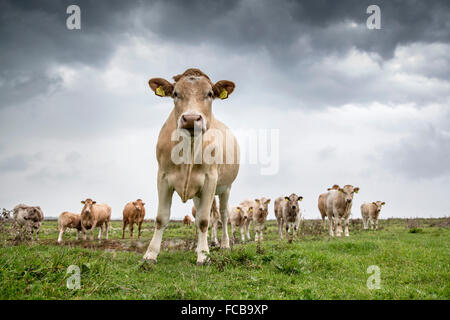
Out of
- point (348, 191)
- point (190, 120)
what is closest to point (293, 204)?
point (348, 191)

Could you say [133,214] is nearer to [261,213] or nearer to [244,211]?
[244,211]

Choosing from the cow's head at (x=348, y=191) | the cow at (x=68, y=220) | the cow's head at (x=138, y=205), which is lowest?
the cow at (x=68, y=220)

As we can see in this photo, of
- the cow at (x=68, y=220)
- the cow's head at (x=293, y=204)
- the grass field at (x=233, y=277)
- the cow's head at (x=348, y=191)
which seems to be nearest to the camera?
the grass field at (x=233, y=277)

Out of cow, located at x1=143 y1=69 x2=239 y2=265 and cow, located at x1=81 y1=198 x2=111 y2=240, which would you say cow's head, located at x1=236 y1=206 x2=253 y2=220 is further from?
cow, located at x1=143 y1=69 x2=239 y2=265

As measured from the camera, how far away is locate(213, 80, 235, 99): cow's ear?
743 centimetres

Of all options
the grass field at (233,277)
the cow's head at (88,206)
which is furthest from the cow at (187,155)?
the cow's head at (88,206)

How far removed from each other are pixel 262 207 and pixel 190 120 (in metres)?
14.2

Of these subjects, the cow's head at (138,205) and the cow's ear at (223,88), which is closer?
the cow's ear at (223,88)

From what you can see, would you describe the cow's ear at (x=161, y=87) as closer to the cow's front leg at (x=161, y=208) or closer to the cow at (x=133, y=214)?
the cow's front leg at (x=161, y=208)

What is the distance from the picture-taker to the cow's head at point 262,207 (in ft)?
63.9

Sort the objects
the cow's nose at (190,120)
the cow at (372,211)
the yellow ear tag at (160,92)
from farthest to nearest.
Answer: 1. the cow at (372,211)
2. the yellow ear tag at (160,92)
3. the cow's nose at (190,120)

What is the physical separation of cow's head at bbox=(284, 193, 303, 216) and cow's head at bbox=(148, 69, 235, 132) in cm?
1098

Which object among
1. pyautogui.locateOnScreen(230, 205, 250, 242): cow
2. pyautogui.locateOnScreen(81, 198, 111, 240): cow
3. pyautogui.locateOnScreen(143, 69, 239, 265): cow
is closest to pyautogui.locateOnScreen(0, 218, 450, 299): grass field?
pyautogui.locateOnScreen(143, 69, 239, 265): cow
